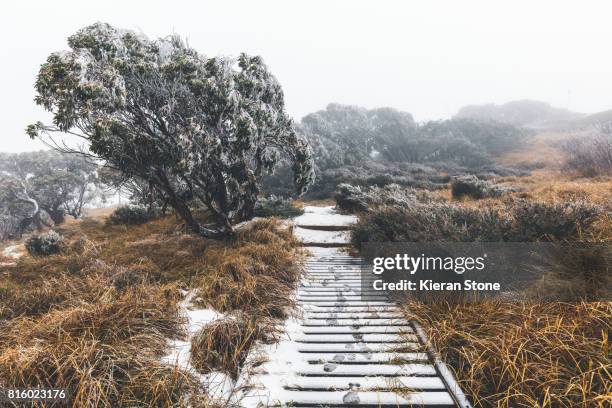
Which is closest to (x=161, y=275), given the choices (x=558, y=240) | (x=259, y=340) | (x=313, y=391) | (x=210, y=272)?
(x=210, y=272)

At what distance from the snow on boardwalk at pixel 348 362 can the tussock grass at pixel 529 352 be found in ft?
0.73

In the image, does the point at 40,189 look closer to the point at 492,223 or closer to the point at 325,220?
the point at 325,220

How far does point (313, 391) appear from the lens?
2.54 m

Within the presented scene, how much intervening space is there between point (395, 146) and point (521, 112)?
158ft

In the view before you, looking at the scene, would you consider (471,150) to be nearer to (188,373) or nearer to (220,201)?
(220,201)

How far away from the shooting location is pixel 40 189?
20.4m

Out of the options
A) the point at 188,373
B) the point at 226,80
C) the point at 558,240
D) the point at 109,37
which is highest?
the point at 109,37

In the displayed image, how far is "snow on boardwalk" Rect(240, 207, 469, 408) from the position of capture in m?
2.41

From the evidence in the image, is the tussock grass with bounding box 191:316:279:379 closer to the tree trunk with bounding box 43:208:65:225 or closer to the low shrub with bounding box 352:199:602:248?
the low shrub with bounding box 352:199:602:248

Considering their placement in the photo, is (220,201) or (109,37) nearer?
(109,37)

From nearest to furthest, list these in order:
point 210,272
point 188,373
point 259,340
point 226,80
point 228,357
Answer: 1. point 188,373
2. point 228,357
3. point 259,340
4. point 210,272
5. point 226,80

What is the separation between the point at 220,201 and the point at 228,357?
5137 mm

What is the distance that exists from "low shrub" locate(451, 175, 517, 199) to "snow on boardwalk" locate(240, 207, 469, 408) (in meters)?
9.45

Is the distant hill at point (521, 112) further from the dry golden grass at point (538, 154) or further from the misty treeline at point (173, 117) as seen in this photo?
the misty treeline at point (173, 117)
